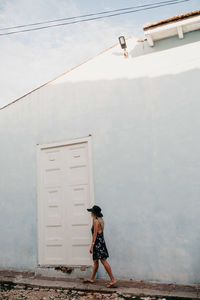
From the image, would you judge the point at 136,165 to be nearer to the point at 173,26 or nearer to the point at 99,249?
the point at 99,249

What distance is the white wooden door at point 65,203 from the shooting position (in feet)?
19.8

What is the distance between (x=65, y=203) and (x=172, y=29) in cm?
472

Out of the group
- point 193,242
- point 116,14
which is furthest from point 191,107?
point 116,14

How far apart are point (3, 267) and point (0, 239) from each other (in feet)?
2.33

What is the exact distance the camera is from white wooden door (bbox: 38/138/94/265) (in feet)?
19.8

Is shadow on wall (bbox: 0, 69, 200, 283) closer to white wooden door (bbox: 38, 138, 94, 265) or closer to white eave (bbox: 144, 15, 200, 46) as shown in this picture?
white wooden door (bbox: 38, 138, 94, 265)

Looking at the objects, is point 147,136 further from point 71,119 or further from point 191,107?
point 71,119

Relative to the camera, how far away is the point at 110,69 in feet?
20.5

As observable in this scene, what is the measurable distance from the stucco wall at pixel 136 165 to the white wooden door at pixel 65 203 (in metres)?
0.24

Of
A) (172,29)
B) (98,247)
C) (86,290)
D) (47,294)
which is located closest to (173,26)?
(172,29)

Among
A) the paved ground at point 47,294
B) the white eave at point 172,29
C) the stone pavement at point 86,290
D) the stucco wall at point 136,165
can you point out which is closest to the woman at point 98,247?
the stone pavement at point 86,290

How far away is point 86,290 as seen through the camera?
4875mm

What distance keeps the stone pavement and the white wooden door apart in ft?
2.11

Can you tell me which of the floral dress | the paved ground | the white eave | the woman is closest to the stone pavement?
the paved ground
